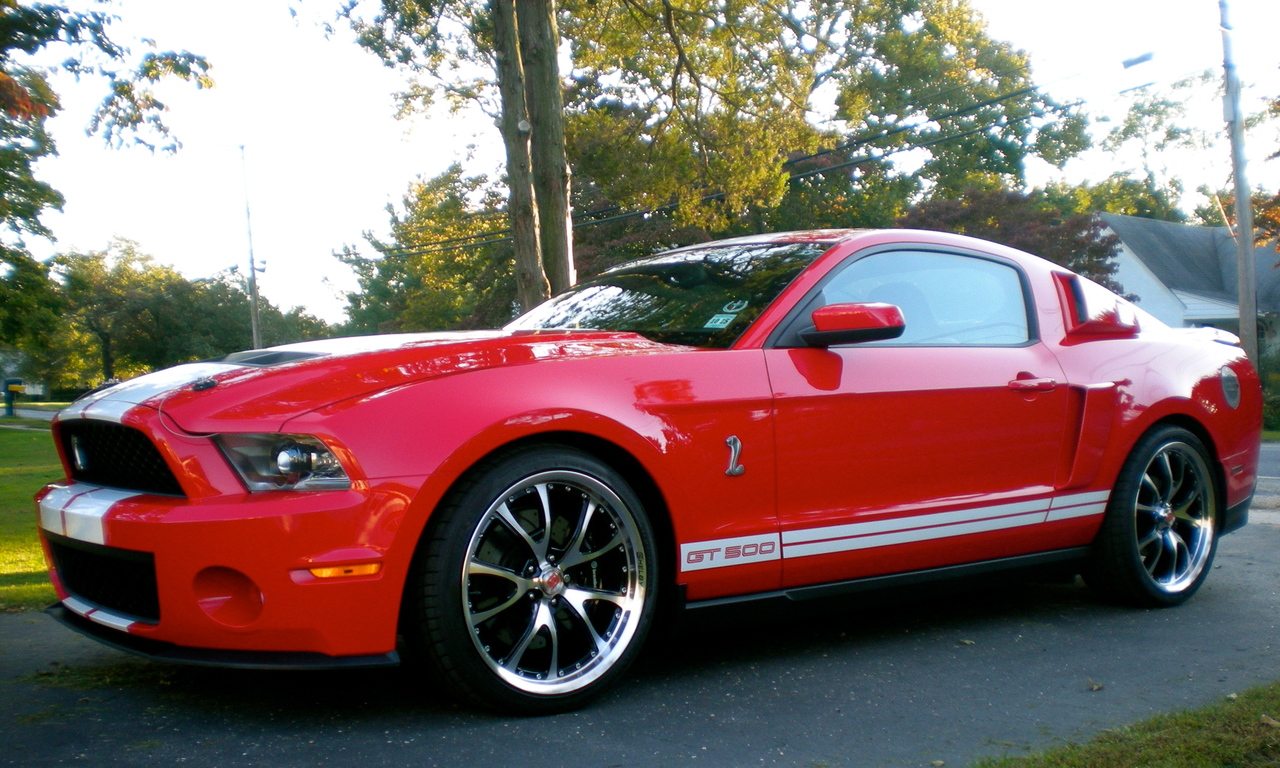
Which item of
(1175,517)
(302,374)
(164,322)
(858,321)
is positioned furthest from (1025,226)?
(164,322)

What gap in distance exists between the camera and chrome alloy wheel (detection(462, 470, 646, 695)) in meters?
3.02

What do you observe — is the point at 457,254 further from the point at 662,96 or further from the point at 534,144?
the point at 534,144

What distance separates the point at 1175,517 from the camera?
4727 millimetres

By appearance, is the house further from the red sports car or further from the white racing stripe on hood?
the white racing stripe on hood

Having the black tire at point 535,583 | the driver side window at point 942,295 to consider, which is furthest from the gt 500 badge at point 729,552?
the driver side window at point 942,295

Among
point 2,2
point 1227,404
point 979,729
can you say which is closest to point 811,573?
point 979,729

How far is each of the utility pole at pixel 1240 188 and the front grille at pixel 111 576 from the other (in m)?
19.8

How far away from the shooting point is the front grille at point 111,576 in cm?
286

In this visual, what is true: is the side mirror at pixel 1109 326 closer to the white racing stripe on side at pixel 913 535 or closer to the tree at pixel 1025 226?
the white racing stripe on side at pixel 913 535

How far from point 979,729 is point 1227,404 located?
2.64 metres

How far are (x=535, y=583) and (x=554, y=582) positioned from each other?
58 mm

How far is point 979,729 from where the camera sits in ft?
9.97

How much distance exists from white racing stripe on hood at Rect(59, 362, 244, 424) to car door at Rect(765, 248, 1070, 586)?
174cm

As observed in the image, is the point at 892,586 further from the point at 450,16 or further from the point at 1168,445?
the point at 450,16
